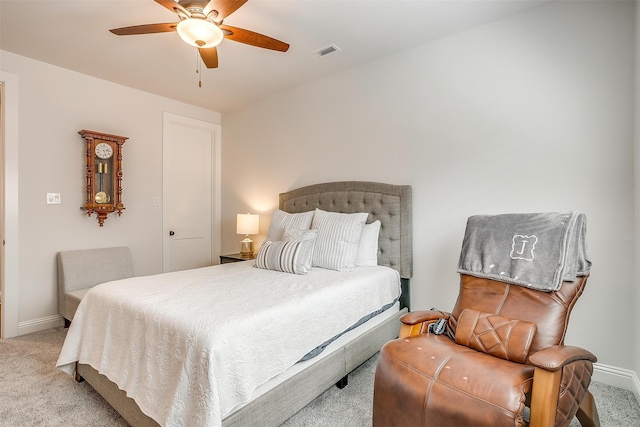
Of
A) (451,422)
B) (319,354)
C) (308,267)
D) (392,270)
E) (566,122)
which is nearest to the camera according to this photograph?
(451,422)

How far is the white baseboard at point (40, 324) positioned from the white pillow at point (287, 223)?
2344 mm

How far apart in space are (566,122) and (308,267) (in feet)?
7.01

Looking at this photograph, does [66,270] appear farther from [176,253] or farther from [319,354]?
[319,354]

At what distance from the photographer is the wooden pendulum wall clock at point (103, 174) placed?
3.41 meters

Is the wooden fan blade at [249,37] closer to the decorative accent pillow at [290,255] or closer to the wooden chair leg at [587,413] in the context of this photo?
the decorative accent pillow at [290,255]

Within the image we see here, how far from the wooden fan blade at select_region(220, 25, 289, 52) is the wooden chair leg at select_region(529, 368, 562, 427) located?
7.77 ft

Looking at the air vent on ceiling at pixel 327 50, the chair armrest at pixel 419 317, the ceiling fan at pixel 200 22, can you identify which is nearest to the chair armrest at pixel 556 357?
the chair armrest at pixel 419 317

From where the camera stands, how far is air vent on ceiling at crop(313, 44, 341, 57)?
2.90 meters

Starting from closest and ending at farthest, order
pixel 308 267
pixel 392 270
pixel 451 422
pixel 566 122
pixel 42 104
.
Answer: pixel 451 422 < pixel 566 122 < pixel 308 267 < pixel 392 270 < pixel 42 104

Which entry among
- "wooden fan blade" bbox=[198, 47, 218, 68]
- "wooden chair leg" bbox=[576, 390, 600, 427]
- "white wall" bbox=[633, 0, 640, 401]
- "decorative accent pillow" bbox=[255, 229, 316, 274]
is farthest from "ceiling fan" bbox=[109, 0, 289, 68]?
"wooden chair leg" bbox=[576, 390, 600, 427]

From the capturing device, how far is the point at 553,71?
90.6 inches

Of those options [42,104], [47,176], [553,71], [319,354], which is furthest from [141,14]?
[553,71]

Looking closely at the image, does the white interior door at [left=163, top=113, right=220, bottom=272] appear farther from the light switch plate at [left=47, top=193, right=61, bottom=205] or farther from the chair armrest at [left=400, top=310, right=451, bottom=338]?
the chair armrest at [left=400, top=310, right=451, bottom=338]

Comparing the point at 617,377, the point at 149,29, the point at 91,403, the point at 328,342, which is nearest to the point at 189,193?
Result: the point at 149,29
